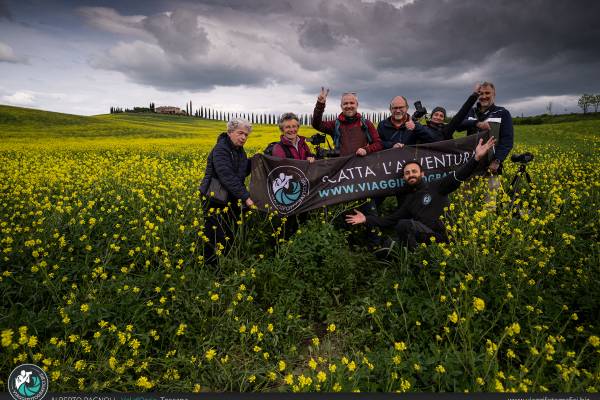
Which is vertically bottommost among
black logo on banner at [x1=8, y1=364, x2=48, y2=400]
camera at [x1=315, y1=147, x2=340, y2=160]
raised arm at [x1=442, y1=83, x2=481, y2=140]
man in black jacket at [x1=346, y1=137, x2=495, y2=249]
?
black logo on banner at [x1=8, y1=364, x2=48, y2=400]

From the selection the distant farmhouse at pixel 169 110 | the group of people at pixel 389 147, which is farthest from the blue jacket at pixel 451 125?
the distant farmhouse at pixel 169 110

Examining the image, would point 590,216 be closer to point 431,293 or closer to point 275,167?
point 431,293

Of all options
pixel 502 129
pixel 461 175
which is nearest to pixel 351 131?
pixel 461 175

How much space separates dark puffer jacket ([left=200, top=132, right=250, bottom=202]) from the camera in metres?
3.96

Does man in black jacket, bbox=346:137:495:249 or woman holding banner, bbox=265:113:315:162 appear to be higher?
woman holding banner, bbox=265:113:315:162

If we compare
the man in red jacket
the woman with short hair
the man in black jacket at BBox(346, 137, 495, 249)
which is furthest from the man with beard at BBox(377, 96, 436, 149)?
the woman with short hair

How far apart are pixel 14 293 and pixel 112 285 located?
105cm

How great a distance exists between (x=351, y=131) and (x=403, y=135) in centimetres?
88

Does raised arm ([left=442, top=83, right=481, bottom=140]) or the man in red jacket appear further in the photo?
the man in red jacket

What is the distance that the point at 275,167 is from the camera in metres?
4.78

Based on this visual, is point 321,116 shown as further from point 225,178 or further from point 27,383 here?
point 27,383

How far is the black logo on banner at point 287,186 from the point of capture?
4.75 m

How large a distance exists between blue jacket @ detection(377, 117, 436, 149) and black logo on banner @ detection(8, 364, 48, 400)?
4.82 meters

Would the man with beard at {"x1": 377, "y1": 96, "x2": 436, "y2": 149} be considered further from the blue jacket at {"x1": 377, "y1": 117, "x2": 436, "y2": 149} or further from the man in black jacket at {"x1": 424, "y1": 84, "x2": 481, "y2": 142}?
the man in black jacket at {"x1": 424, "y1": 84, "x2": 481, "y2": 142}
